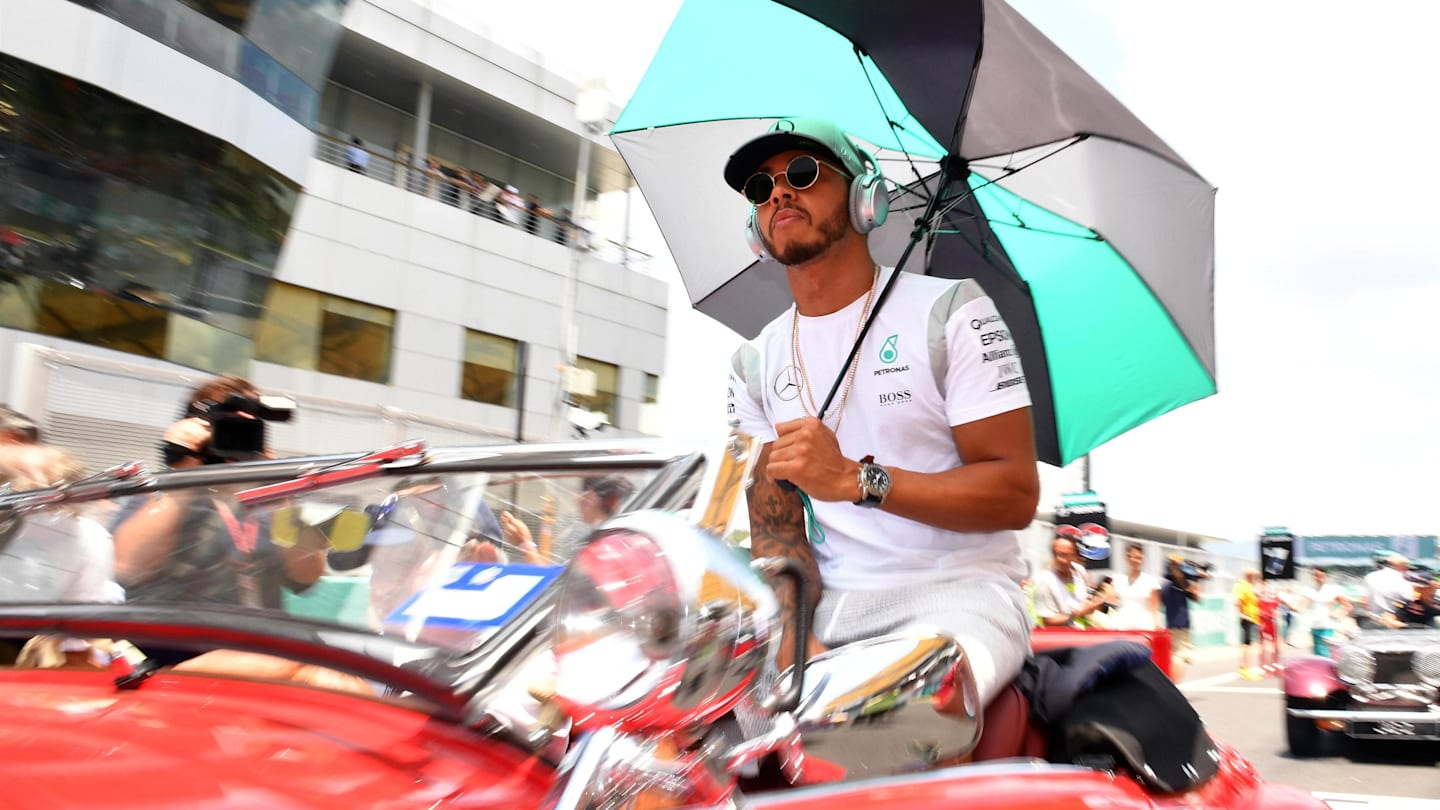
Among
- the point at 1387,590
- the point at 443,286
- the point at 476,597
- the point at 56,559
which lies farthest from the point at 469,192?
the point at 476,597

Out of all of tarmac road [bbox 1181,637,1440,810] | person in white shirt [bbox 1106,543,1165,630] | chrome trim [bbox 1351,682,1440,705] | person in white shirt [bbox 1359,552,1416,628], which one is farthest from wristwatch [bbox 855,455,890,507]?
person in white shirt [bbox 1359,552,1416,628]

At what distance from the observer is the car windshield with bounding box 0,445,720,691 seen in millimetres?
1258

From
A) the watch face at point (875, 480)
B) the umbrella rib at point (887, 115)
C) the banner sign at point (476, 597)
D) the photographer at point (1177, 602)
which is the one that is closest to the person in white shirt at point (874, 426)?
the watch face at point (875, 480)

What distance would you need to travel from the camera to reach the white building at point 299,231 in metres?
13.3

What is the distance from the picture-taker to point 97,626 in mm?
1402

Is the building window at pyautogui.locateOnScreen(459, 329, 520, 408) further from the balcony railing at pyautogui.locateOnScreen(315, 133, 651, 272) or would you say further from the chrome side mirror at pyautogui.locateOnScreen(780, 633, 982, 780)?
the chrome side mirror at pyautogui.locateOnScreen(780, 633, 982, 780)

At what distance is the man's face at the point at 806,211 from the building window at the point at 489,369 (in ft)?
77.1

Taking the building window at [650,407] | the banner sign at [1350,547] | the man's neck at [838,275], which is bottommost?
the banner sign at [1350,547]

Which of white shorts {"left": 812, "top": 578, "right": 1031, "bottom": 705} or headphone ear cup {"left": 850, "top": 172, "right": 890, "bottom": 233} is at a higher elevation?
headphone ear cup {"left": 850, "top": 172, "right": 890, "bottom": 233}

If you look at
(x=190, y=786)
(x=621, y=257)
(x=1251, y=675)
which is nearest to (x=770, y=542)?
(x=190, y=786)

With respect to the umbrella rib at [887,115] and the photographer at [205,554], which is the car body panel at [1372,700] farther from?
the photographer at [205,554]

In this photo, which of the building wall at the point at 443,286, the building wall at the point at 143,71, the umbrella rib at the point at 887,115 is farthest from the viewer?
the building wall at the point at 443,286

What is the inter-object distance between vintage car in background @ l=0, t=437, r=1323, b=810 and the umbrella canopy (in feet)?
5.08

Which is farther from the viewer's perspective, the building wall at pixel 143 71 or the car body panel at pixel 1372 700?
the building wall at pixel 143 71
